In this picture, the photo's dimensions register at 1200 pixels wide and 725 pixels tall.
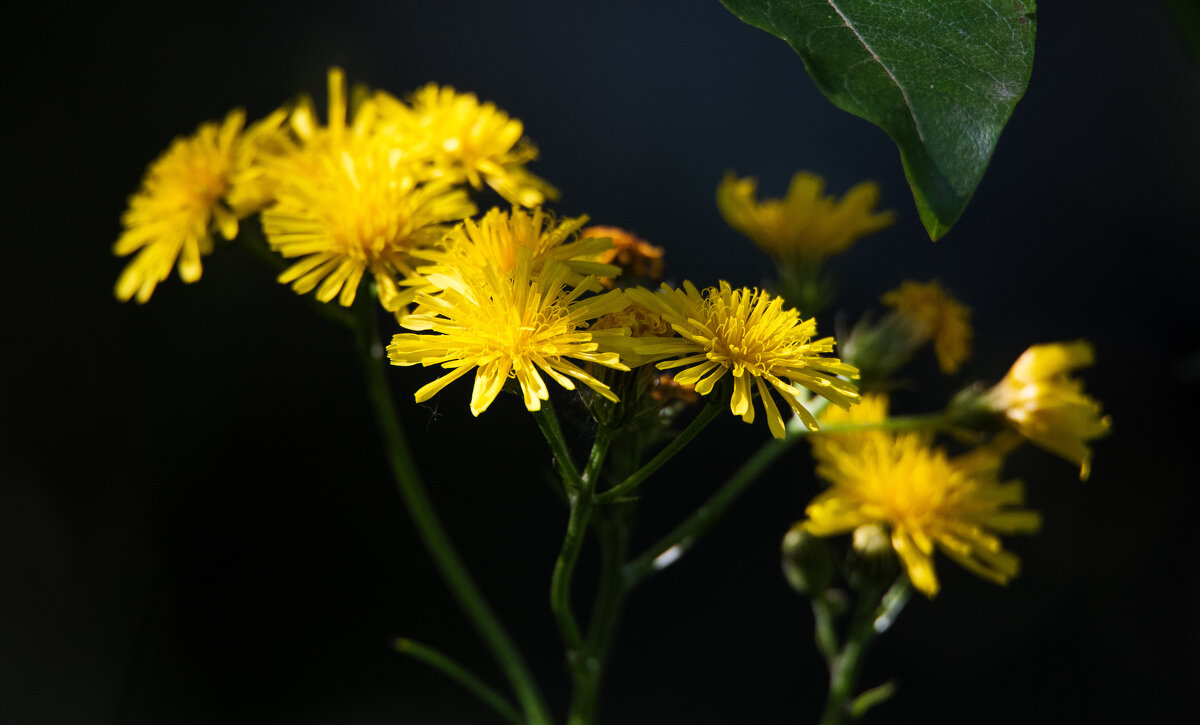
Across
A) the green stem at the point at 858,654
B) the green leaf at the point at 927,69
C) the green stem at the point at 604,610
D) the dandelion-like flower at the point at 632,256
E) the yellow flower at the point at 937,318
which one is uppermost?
the green leaf at the point at 927,69

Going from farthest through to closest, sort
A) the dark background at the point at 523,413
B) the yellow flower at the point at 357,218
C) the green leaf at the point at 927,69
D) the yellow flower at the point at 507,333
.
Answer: the dark background at the point at 523,413
the yellow flower at the point at 357,218
the yellow flower at the point at 507,333
the green leaf at the point at 927,69

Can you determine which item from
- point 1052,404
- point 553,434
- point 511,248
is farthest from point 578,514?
point 1052,404

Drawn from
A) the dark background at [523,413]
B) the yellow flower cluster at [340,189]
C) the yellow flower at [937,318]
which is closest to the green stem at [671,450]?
the yellow flower cluster at [340,189]

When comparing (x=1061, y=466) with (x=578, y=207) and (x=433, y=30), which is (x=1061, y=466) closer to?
(x=578, y=207)

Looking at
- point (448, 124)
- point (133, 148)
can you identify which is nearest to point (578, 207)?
point (133, 148)

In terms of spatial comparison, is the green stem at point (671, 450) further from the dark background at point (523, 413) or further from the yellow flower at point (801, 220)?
the dark background at point (523, 413)

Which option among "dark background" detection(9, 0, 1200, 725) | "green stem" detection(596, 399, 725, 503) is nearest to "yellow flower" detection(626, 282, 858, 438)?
"green stem" detection(596, 399, 725, 503)

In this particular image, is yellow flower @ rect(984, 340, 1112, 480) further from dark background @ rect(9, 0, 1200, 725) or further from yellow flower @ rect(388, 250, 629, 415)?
dark background @ rect(9, 0, 1200, 725)

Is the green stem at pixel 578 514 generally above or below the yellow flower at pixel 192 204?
below
